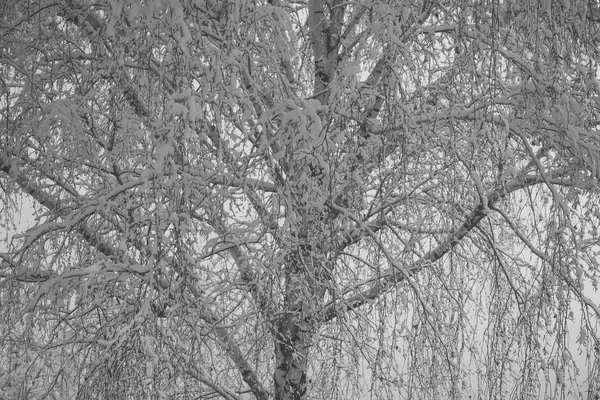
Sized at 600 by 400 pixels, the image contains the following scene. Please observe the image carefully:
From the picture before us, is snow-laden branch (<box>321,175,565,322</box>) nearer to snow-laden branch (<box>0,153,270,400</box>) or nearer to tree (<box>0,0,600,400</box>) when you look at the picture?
tree (<box>0,0,600,400</box>)

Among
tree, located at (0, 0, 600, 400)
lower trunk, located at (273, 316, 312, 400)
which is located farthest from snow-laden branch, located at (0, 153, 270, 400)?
lower trunk, located at (273, 316, 312, 400)

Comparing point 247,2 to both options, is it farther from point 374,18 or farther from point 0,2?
point 0,2

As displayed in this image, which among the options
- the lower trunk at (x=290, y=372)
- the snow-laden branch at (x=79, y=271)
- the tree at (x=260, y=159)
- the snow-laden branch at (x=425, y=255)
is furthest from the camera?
the lower trunk at (x=290, y=372)

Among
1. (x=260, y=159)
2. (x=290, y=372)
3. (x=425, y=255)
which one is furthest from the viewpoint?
(x=425, y=255)

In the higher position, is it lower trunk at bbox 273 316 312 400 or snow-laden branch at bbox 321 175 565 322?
snow-laden branch at bbox 321 175 565 322

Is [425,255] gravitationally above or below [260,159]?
above

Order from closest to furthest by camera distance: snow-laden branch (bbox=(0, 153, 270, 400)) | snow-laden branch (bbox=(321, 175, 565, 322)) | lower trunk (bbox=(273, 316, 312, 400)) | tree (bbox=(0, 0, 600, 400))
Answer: tree (bbox=(0, 0, 600, 400)) < snow-laden branch (bbox=(0, 153, 270, 400)) < snow-laden branch (bbox=(321, 175, 565, 322)) < lower trunk (bbox=(273, 316, 312, 400))

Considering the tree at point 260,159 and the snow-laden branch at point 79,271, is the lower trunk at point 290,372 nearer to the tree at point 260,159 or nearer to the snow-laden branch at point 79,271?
the tree at point 260,159

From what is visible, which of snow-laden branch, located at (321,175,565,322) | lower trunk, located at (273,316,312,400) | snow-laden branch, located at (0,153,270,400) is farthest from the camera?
lower trunk, located at (273,316,312,400)

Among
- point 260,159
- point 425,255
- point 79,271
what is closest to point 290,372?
point 425,255

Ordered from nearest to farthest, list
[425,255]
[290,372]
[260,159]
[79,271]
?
[260,159], [79,271], [290,372], [425,255]

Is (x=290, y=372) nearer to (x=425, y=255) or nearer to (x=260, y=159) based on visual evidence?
(x=425, y=255)

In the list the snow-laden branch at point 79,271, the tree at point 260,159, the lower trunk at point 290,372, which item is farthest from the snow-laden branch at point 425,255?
the snow-laden branch at point 79,271

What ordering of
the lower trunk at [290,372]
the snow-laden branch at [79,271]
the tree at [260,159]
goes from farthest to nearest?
1. the lower trunk at [290,372]
2. the snow-laden branch at [79,271]
3. the tree at [260,159]
